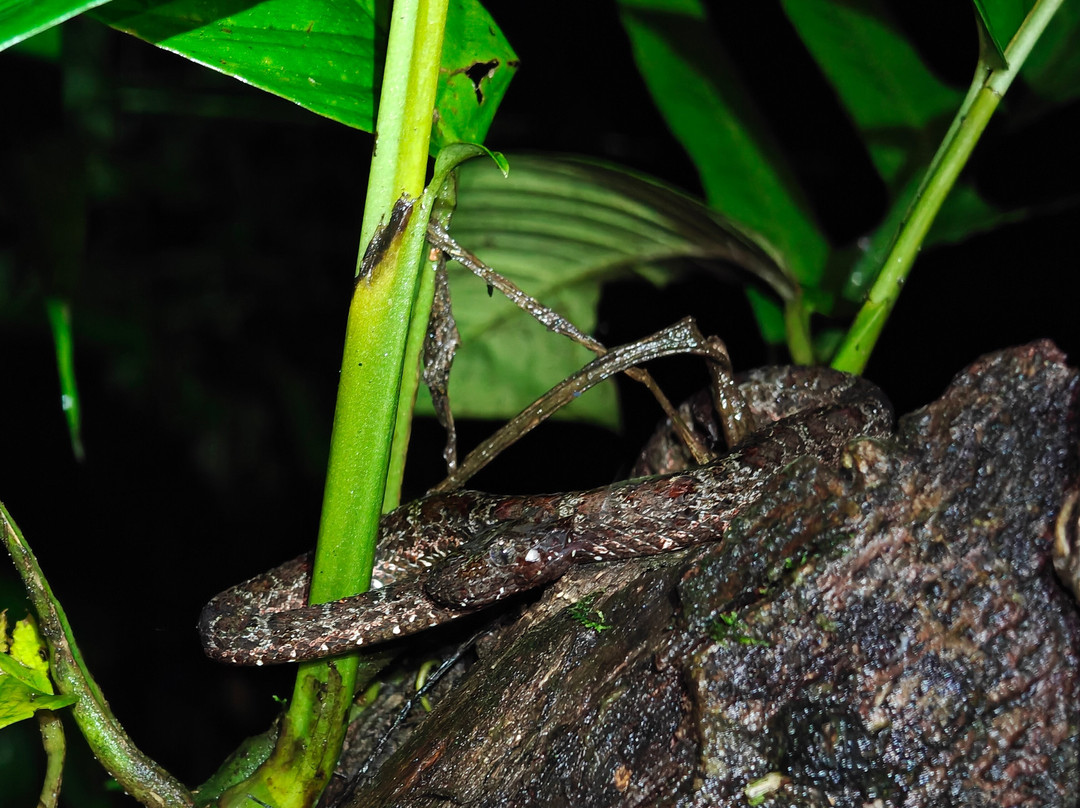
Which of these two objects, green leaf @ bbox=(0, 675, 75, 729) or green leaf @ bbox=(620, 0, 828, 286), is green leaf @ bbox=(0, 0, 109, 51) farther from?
green leaf @ bbox=(620, 0, 828, 286)

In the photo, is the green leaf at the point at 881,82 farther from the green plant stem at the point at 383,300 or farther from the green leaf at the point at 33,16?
the green leaf at the point at 33,16

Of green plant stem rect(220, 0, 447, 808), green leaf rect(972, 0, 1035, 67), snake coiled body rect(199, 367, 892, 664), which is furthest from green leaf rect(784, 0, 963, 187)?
green plant stem rect(220, 0, 447, 808)

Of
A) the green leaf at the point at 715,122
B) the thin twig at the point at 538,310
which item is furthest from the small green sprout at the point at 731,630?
the green leaf at the point at 715,122

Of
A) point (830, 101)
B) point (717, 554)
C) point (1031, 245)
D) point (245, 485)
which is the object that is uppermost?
point (830, 101)

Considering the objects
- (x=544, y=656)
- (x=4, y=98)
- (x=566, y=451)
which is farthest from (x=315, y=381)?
(x=544, y=656)

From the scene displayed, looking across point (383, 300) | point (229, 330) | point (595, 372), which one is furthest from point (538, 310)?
point (229, 330)

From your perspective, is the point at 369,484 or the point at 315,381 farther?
the point at 315,381

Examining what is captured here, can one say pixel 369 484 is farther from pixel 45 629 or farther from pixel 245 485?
pixel 245 485
